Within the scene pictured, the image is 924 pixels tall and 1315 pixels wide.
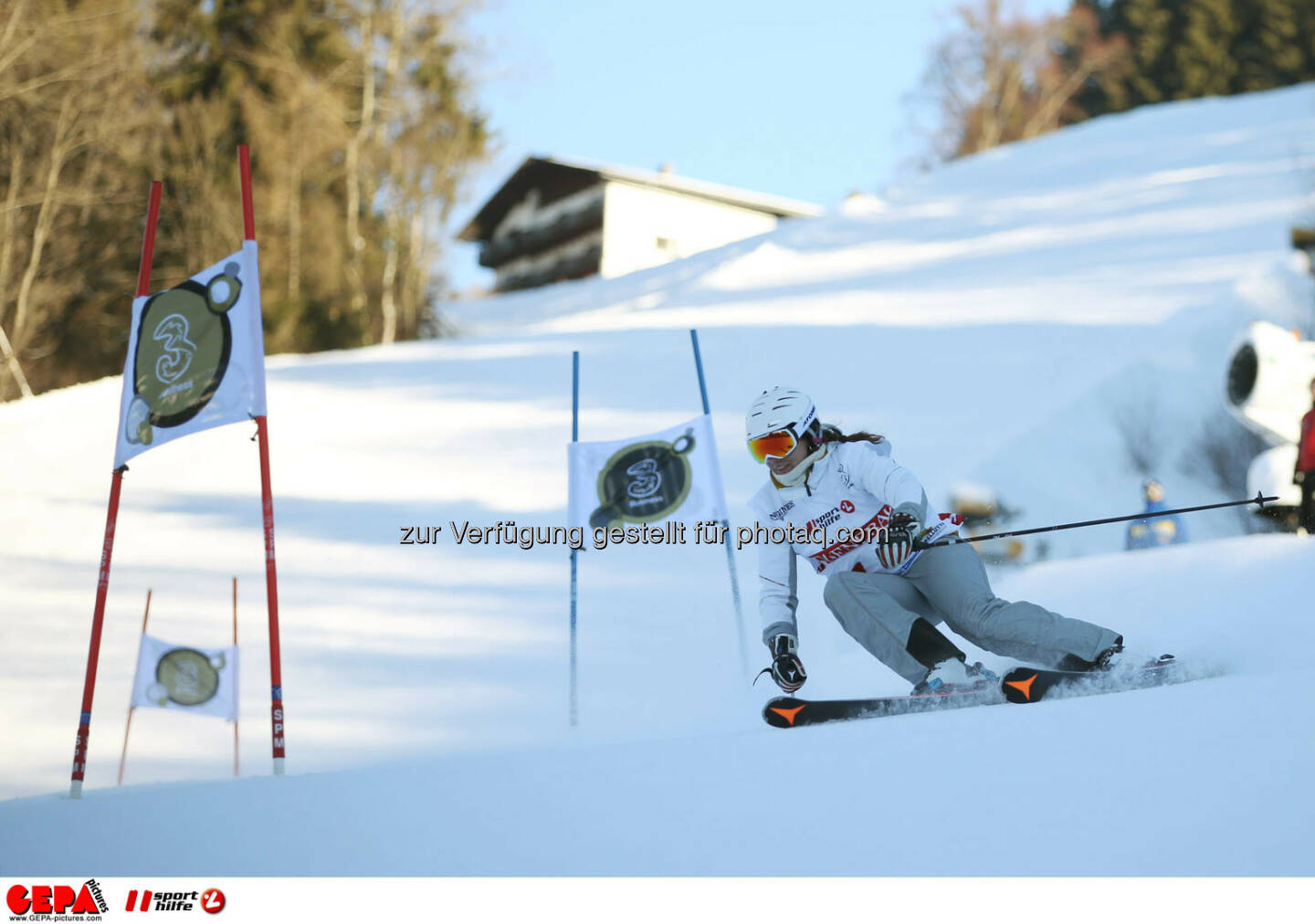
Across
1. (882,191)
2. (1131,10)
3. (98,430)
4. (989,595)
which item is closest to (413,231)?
(882,191)

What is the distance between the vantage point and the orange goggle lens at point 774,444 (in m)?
3.72

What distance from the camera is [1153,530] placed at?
741 centimetres

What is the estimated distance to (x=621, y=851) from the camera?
237cm

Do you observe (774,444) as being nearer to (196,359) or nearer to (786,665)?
(786,665)

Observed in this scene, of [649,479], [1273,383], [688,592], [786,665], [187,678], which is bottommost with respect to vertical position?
[786,665]

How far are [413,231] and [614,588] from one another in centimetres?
1579

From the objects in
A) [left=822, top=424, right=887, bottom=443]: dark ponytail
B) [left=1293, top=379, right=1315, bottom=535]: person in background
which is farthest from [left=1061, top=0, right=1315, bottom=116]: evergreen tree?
[left=822, top=424, right=887, bottom=443]: dark ponytail

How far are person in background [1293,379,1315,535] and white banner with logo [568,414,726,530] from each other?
2840 millimetres

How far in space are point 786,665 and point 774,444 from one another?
2.46 feet

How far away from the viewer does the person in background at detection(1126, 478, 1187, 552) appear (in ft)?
24.0

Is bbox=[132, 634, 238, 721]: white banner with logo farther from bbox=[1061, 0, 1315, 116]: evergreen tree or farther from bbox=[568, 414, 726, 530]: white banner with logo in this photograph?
bbox=[1061, 0, 1315, 116]: evergreen tree
